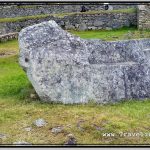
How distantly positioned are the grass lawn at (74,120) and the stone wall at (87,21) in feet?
20.2

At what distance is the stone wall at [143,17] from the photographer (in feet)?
62.1

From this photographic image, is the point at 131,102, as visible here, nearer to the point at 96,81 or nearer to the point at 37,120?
the point at 96,81

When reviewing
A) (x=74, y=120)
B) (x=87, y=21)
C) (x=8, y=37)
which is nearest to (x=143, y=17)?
(x=87, y=21)

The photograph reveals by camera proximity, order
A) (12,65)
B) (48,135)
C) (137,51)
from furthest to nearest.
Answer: (12,65) < (137,51) < (48,135)

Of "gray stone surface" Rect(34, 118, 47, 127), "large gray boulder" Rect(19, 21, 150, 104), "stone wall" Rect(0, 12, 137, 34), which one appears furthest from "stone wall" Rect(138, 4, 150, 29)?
"gray stone surface" Rect(34, 118, 47, 127)

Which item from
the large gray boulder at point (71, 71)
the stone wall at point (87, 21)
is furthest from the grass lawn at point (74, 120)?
the stone wall at point (87, 21)

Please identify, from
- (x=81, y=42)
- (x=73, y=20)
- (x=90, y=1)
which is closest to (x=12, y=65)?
(x=81, y=42)

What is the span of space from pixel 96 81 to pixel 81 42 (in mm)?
795

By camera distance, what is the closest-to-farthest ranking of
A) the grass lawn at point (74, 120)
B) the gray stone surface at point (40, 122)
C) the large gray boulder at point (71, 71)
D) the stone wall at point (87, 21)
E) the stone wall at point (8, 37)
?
the grass lawn at point (74, 120) < the gray stone surface at point (40, 122) < the large gray boulder at point (71, 71) < the stone wall at point (8, 37) < the stone wall at point (87, 21)

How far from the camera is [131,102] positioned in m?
11.9

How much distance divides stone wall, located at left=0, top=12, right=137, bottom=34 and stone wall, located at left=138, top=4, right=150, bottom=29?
0.38 meters

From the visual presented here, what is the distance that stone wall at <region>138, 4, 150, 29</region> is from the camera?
1892 cm

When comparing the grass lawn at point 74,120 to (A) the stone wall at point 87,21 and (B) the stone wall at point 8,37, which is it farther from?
(A) the stone wall at point 87,21

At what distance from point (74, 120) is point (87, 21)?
847 cm
